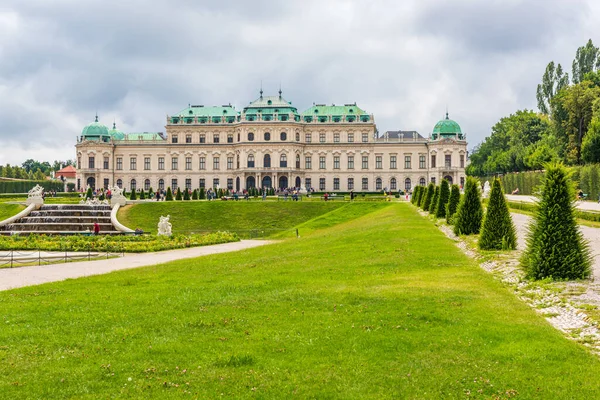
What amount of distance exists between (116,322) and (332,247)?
41.5 feet

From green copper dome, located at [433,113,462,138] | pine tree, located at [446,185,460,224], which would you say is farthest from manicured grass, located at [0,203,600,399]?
green copper dome, located at [433,113,462,138]

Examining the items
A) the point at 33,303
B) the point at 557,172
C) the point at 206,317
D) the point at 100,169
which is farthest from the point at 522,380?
the point at 100,169

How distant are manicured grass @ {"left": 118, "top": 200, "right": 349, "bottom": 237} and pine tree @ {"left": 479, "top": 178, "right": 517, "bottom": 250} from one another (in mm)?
25185

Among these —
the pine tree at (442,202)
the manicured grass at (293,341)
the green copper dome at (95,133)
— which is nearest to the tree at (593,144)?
the pine tree at (442,202)

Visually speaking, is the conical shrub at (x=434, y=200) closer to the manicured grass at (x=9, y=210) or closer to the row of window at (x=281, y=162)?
the manicured grass at (x=9, y=210)

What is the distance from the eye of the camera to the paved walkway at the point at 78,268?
60.5 feet

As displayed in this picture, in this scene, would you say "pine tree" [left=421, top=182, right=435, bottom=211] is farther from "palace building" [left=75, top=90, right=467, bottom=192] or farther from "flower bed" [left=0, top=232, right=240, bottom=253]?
"palace building" [left=75, top=90, right=467, bottom=192]

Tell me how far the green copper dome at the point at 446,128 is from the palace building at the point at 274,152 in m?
0.16

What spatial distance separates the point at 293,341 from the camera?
9195 mm

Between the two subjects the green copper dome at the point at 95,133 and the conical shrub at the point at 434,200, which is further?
the green copper dome at the point at 95,133

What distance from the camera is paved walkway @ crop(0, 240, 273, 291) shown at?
18.4m

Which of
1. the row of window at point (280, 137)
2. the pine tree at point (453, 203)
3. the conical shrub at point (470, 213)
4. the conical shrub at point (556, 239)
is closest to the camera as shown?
the conical shrub at point (556, 239)

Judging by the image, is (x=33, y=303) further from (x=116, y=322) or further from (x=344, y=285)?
(x=344, y=285)

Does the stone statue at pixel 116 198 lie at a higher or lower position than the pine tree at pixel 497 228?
higher
